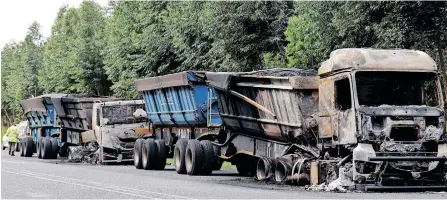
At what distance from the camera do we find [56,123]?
40.2 meters

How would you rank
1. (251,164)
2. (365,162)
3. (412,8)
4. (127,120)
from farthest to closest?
(127,120), (412,8), (251,164), (365,162)

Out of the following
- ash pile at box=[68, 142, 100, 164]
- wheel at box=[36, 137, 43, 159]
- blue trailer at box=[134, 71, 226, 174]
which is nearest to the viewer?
blue trailer at box=[134, 71, 226, 174]

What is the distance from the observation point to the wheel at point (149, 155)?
2820 centimetres

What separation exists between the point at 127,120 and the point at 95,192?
14.8m

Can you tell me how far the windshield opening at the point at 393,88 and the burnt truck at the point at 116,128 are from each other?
1377cm

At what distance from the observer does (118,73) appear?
60469 mm

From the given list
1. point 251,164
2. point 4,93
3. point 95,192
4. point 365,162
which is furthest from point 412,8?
point 4,93

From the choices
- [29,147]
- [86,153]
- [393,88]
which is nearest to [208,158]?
[393,88]

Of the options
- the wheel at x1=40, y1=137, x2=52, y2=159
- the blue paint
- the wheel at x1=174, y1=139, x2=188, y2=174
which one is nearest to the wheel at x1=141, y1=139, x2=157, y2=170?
the blue paint

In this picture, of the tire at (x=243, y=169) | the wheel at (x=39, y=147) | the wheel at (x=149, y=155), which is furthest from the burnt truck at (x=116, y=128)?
the wheel at (x=39, y=147)

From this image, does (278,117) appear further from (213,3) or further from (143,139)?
(213,3)

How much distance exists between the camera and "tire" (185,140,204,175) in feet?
80.5

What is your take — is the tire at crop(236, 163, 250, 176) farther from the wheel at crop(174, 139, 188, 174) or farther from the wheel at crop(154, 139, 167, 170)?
the wheel at crop(154, 139, 167, 170)

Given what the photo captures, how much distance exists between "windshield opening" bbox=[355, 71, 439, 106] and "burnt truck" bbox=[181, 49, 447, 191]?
0.06 feet
